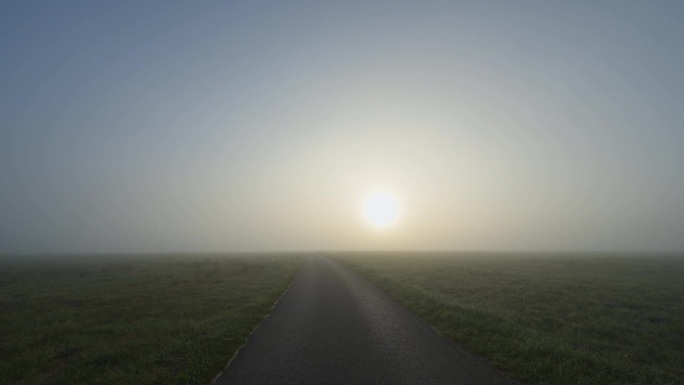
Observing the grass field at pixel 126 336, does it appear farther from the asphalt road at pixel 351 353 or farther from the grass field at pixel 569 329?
the grass field at pixel 569 329

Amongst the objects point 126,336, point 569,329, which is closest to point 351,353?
point 126,336

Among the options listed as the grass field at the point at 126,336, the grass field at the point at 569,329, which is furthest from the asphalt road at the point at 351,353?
the grass field at the point at 569,329

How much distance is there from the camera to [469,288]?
2412 centimetres

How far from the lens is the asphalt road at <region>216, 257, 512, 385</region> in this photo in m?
7.20

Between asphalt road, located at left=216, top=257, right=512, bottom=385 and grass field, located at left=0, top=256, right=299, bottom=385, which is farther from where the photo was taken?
grass field, located at left=0, top=256, right=299, bottom=385

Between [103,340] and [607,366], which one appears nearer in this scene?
[607,366]

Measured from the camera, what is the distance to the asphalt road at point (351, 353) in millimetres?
7195

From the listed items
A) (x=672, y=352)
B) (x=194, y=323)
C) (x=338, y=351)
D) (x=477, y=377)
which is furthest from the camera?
(x=194, y=323)

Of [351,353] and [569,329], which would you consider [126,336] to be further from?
[569,329]

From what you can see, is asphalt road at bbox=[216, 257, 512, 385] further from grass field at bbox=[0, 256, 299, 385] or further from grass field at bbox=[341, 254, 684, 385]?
grass field at bbox=[341, 254, 684, 385]

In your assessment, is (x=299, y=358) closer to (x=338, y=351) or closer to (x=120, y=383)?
(x=338, y=351)

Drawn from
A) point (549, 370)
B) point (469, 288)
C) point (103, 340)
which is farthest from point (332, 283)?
point (549, 370)

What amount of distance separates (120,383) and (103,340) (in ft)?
18.3

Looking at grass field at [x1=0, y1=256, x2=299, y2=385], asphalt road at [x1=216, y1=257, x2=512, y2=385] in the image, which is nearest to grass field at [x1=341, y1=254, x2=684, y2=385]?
asphalt road at [x1=216, y1=257, x2=512, y2=385]
